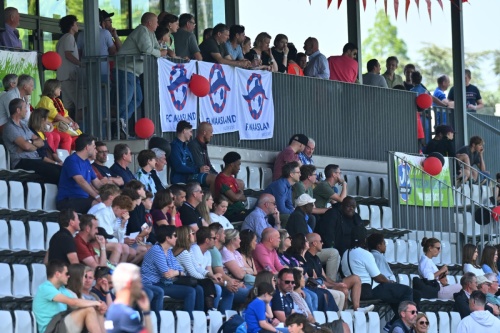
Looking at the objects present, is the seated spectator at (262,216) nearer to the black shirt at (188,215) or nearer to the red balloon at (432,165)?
the black shirt at (188,215)

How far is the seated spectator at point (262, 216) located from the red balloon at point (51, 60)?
2953 millimetres

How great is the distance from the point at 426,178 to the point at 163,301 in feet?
24.8

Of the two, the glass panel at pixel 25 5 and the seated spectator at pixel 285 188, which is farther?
the glass panel at pixel 25 5

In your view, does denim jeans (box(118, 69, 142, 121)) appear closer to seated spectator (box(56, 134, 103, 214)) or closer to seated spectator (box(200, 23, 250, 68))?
seated spectator (box(200, 23, 250, 68))

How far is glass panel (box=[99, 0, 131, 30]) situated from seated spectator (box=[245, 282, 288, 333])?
8.90 m

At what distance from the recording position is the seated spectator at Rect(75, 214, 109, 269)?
12.8 meters

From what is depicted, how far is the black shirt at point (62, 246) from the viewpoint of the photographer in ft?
40.9

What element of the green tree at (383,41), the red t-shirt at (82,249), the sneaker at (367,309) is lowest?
the sneaker at (367,309)

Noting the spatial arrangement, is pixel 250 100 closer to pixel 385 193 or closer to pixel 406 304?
pixel 385 193

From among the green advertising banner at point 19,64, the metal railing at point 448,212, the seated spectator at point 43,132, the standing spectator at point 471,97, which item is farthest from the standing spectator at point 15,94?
the standing spectator at point 471,97

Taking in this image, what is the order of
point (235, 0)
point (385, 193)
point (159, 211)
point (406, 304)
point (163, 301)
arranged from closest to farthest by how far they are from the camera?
point (163, 301)
point (159, 211)
point (406, 304)
point (385, 193)
point (235, 0)

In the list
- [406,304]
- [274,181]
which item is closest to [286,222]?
[274,181]

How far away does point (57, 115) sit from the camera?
15.8 metres

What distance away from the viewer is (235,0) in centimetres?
2241
